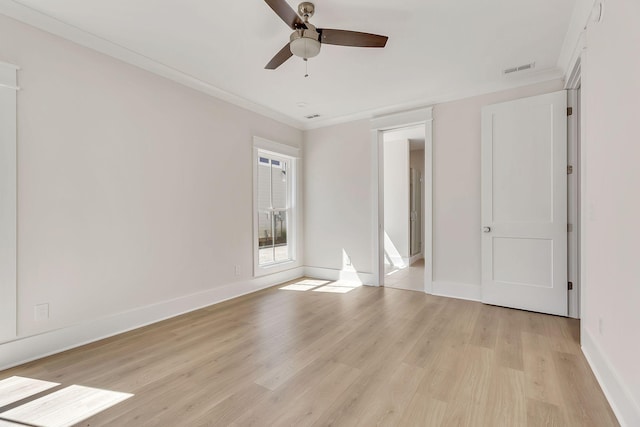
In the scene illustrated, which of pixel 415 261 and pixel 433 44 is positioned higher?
pixel 433 44

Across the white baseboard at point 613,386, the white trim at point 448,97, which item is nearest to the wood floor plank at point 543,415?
the white baseboard at point 613,386

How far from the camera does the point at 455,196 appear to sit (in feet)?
12.7

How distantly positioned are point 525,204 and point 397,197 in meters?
3.19

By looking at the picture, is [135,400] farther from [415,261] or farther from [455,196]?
[415,261]

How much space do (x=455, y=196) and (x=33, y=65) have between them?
4517mm

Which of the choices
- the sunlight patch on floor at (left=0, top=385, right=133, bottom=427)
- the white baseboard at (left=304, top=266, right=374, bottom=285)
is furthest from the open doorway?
the sunlight patch on floor at (left=0, top=385, right=133, bottom=427)

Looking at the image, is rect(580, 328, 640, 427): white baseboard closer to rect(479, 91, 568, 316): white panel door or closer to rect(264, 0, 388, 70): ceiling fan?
rect(479, 91, 568, 316): white panel door

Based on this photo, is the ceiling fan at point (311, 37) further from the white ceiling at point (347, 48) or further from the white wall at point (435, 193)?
the white wall at point (435, 193)

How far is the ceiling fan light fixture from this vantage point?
2100mm

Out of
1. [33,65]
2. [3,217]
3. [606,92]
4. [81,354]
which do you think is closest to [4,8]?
[33,65]

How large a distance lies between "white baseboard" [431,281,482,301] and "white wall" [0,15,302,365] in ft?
9.33

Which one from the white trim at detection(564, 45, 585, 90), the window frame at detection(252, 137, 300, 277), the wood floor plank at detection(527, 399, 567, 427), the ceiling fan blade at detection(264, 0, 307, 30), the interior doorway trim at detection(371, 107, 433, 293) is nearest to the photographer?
the wood floor plank at detection(527, 399, 567, 427)

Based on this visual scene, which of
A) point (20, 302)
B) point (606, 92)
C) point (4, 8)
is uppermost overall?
point (4, 8)

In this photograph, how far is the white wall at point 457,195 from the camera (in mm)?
3730
